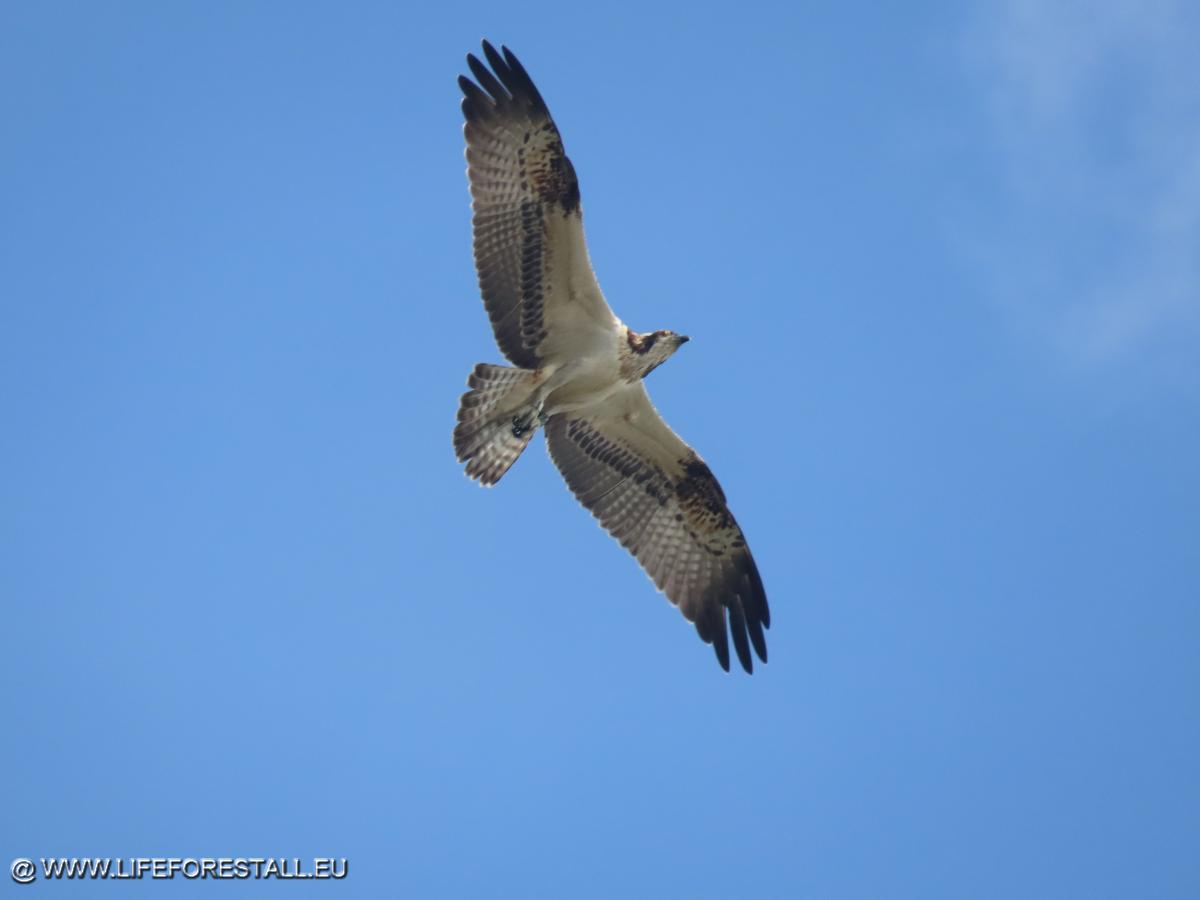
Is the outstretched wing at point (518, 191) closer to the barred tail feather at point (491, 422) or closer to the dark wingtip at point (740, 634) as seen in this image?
the barred tail feather at point (491, 422)

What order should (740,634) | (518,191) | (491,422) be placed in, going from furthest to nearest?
(740,634) → (491,422) → (518,191)

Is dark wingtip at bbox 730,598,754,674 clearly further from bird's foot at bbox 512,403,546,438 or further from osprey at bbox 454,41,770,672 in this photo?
bird's foot at bbox 512,403,546,438

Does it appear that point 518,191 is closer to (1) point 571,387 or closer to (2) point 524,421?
(1) point 571,387

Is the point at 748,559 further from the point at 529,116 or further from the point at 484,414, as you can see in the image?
the point at 529,116

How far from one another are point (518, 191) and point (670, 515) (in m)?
2.96

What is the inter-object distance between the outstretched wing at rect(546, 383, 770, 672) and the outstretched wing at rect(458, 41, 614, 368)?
1.31 m

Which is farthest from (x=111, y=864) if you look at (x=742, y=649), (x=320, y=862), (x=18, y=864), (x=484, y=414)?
(x=742, y=649)

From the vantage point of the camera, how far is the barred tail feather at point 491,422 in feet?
34.4

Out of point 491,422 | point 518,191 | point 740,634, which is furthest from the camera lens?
point 740,634

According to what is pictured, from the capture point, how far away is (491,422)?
A: 10.5 m

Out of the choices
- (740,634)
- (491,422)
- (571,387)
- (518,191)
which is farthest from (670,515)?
(518,191)

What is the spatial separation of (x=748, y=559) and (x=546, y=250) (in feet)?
9.87

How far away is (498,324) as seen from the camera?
10.5 m

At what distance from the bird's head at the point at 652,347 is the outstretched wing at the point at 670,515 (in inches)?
27.3
